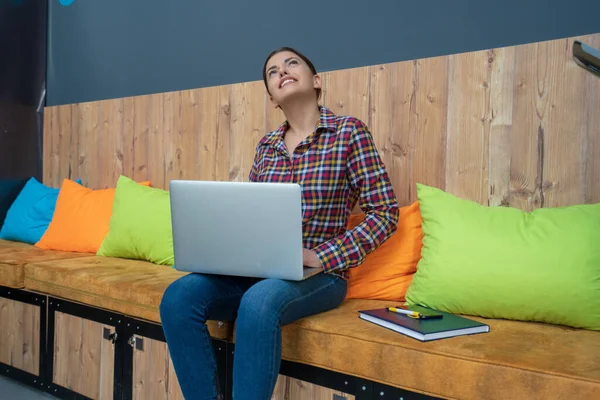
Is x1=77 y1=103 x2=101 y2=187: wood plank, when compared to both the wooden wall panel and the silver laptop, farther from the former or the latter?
the silver laptop

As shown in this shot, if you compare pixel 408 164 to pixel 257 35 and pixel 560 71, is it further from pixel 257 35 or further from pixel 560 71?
pixel 257 35

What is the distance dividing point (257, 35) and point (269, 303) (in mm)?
1744

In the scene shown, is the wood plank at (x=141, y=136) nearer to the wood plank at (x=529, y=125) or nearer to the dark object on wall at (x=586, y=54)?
the wood plank at (x=529, y=125)

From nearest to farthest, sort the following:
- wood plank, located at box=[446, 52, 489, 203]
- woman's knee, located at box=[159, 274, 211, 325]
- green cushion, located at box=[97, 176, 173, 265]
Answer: woman's knee, located at box=[159, 274, 211, 325] < wood plank, located at box=[446, 52, 489, 203] < green cushion, located at box=[97, 176, 173, 265]

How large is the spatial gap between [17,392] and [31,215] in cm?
117

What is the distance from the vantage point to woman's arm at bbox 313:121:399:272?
166cm

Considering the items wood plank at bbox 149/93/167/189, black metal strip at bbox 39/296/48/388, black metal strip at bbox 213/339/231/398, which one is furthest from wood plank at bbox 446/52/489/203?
black metal strip at bbox 39/296/48/388

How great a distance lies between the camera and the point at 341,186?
1.81 metres

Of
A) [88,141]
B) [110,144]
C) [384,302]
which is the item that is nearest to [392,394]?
[384,302]

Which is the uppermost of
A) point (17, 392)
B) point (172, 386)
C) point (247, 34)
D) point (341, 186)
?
point (247, 34)

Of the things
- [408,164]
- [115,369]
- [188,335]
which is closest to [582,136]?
[408,164]

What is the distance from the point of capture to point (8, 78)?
12.2ft

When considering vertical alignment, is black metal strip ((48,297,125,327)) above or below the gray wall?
below

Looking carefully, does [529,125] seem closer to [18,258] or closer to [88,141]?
[18,258]
